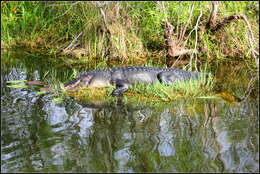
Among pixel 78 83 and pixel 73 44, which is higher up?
pixel 73 44

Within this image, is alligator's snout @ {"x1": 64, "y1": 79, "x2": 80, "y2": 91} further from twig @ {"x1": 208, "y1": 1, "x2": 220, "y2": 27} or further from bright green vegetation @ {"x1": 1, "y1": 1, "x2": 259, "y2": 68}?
twig @ {"x1": 208, "y1": 1, "x2": 220, "y2": 27}

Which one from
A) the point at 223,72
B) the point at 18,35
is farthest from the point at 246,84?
the point at 18,35

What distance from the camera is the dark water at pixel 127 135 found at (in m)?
3.89

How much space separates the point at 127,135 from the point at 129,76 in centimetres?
237

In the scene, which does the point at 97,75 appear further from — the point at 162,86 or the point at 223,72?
the point at 223,72

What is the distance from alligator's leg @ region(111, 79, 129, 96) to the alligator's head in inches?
18.4

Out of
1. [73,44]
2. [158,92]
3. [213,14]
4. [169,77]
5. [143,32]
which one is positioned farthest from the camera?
[73,44]

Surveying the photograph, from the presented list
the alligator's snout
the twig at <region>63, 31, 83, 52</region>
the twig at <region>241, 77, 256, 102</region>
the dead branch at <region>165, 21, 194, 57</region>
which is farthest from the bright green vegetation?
the alligator's snout

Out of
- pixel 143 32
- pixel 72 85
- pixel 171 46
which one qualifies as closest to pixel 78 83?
pixel 72 85

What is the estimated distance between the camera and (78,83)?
6492 mm

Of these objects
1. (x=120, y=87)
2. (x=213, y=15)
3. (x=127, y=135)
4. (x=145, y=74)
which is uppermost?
(x=213, y=15)

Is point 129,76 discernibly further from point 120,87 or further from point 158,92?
point 158,92

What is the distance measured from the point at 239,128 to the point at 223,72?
3203 millimetres

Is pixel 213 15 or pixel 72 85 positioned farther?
pixel 213 15
